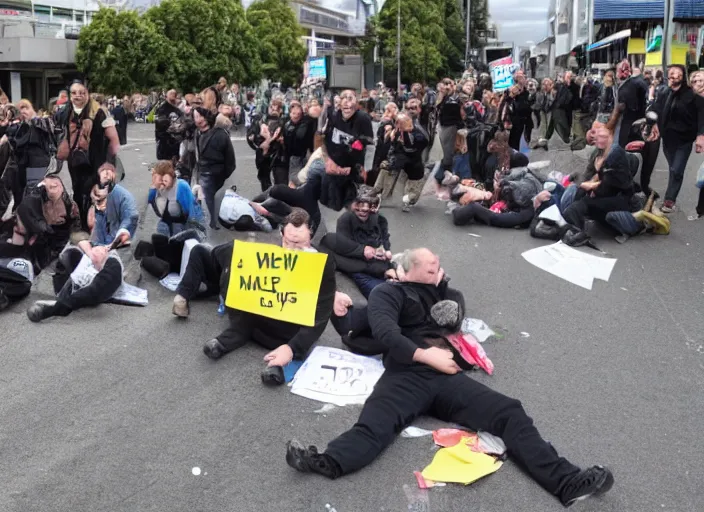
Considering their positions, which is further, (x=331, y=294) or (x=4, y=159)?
(x=4, y=159)

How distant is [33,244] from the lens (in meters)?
8.17

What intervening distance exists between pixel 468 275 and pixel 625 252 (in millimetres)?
1999

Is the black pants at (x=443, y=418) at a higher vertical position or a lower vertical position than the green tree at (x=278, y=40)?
lower

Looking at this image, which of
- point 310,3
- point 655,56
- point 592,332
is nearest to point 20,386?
point 592,332

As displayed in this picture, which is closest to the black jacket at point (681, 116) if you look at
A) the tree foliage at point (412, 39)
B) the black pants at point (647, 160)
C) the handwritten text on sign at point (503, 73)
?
the black pants at point (647, 160)

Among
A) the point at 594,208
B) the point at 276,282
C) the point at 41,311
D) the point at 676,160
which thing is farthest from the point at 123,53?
the point at 276,282

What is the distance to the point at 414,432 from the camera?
488 centimetres

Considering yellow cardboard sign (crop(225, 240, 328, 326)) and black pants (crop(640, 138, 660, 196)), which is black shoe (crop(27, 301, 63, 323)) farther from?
black pants (crop(640, 138, 660, 196))

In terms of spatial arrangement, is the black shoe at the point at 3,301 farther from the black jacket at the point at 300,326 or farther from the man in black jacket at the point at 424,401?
the man in black jacket at the point at 424,401

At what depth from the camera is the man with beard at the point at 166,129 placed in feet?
42.3

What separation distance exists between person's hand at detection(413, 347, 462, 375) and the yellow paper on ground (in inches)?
18.3

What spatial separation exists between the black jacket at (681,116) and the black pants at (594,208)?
1379mm

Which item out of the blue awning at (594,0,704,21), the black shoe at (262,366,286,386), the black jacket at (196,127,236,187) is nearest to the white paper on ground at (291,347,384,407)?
the black shoe at (262,366,286,386)

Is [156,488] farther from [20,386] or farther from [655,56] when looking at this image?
[655,56]
